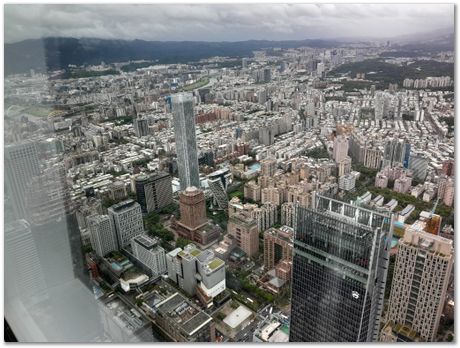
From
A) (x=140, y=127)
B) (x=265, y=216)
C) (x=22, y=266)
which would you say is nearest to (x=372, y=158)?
(x=265, y=216)

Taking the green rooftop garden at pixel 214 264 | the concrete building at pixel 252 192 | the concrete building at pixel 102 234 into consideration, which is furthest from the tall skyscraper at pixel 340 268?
the concrete building at pixel 252 192

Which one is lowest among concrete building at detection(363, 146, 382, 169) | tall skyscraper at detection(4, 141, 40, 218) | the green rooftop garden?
the green rooftop garden

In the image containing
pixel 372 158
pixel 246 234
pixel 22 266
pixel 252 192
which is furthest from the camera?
pixel 372 158

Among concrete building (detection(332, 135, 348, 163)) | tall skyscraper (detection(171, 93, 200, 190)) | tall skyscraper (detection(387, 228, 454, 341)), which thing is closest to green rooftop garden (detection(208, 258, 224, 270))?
tall skyscraper (detection(387, 228, 454, 341))

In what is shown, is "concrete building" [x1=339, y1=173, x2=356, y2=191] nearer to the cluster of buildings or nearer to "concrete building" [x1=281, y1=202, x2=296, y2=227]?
the cluster of buildings

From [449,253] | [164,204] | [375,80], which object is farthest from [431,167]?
[164,204]

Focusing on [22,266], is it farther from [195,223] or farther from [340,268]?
[195,223]

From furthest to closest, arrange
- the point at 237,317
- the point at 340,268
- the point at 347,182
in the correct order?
the point at 347,182 < the point at 237,317 < the point at 340,268
